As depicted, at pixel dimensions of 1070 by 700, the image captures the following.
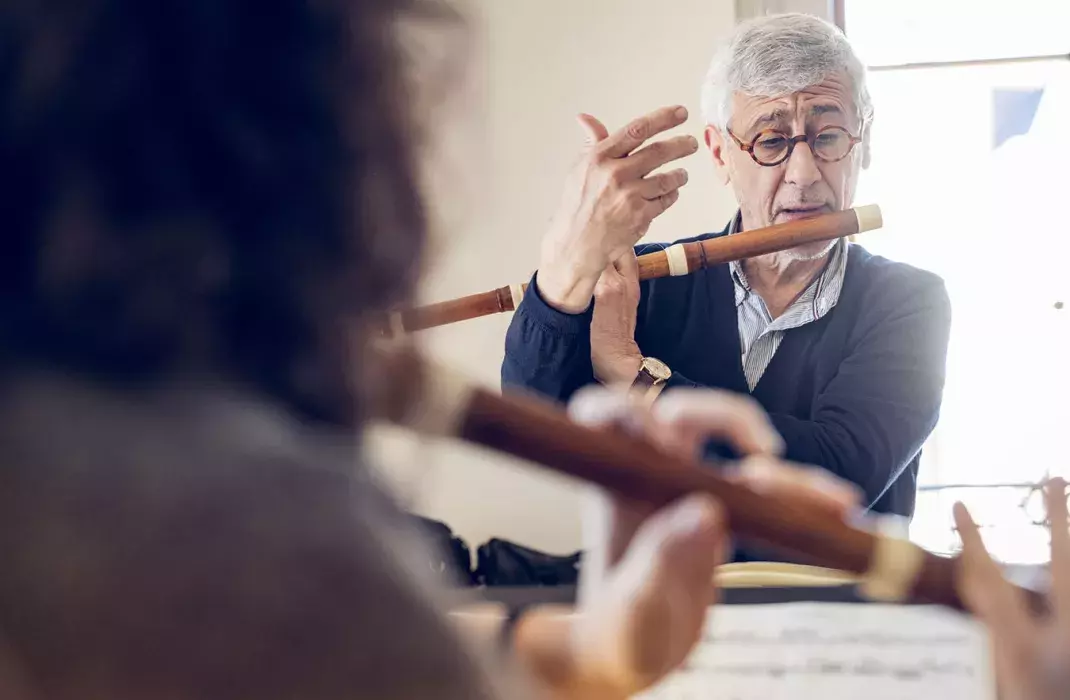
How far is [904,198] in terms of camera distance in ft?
5.99

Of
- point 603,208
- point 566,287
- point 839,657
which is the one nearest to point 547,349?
point 566,287

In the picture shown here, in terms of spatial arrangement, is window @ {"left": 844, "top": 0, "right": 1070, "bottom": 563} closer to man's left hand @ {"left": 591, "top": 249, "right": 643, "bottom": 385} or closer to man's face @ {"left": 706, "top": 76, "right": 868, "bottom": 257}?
man's face @ {"left": 706, "top": 76, "right": 868, "bottom": 257}

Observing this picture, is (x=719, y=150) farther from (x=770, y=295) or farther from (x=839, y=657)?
(x=839, y=657)

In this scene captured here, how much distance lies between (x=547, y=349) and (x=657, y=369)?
0.43ft

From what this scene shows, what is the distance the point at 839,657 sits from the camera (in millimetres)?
580

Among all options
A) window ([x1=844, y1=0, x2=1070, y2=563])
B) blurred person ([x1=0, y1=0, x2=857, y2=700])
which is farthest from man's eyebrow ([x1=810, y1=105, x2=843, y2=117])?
blurred person ([x1=0, y1=0, x2=857, y2=700])

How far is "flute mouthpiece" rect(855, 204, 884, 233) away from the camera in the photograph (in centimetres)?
111

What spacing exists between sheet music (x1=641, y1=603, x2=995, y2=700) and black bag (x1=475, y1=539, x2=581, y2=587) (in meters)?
0.46

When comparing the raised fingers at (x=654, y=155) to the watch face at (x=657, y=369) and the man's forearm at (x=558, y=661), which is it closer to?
the watch face at (x=657, y=369)

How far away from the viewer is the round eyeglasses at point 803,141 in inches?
48.4

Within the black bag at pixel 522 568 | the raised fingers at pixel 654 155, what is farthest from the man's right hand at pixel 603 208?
the black bag at pixel 522 568

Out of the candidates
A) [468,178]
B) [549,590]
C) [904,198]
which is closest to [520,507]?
[904,198]

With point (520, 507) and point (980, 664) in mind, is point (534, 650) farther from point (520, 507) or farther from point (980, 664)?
point (520, 507)

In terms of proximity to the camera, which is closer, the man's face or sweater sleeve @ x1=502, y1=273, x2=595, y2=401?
sweater sleeve @ x1=502, y1=273, x2=595, y2=401
